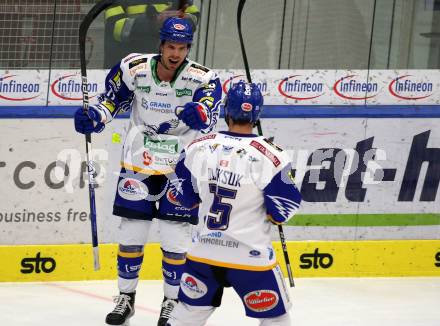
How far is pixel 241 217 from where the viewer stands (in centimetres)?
463

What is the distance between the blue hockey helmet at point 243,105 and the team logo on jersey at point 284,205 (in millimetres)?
342

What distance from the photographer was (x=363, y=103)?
8.18 metres

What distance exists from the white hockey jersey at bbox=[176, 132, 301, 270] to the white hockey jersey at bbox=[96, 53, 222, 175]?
1.53 m

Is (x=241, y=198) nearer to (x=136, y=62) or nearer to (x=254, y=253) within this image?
(x=254, y=253)

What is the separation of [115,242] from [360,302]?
1.68 metres

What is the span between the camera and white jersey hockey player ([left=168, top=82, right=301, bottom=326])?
4617 millimetres

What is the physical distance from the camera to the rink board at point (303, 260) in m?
7.46

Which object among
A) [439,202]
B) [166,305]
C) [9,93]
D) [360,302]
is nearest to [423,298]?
[360,302]

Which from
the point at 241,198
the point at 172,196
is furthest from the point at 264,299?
the point at 172,196

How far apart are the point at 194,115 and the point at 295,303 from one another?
1877 millimetres

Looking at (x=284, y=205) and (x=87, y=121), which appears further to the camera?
(x=87, y=121)

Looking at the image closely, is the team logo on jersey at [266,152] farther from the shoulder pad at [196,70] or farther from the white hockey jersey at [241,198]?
the shoulder pad at [196,70]

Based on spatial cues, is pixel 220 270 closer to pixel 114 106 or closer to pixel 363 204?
pixel 114 106

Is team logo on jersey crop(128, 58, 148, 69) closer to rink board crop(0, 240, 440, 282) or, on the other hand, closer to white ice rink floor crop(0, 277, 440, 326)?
white ice rink floor crop(0, 277, 440, 326)
